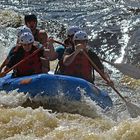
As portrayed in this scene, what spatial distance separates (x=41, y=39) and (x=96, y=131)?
130 inches

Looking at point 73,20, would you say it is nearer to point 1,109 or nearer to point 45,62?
point 45,62

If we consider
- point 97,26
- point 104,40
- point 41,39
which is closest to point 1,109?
point 41,39

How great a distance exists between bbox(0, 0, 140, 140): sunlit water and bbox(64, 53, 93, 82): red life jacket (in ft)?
2.25

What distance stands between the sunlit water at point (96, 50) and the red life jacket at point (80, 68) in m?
0.68

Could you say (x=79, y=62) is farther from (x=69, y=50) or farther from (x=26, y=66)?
(x=26, y=66)

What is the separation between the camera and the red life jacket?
784 centimetres

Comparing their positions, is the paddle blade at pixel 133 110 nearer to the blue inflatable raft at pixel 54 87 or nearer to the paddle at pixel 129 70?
the blue inflatable raft at pixel 54 87

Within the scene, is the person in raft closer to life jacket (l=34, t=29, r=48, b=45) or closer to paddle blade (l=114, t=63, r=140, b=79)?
paddle blade (l=114, t=63, r=140, b=79)

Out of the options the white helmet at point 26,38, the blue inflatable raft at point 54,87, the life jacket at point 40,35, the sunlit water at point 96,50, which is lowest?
the sunlit water at point 96,50

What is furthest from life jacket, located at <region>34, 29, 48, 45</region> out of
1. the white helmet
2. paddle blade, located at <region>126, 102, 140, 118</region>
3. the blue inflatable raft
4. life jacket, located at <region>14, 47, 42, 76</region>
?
paddle blade, located at <region>126, 102, 140, 118</region>

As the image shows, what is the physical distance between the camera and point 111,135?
5.84 meters

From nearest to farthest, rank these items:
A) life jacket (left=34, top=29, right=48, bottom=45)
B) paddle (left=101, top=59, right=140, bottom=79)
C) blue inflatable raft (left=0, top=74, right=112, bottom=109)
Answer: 1. blue inflatable raft (left=0, top=74, right=112, bottom=109)
2. paddle (left=101, top=59, right=140, bottom=79)
3. life jacket (left=34, top=29, right=48, bottom=45)

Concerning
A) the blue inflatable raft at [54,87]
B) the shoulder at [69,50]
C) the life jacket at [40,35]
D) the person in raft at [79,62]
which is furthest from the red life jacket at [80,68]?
the life jacket at [40,35]

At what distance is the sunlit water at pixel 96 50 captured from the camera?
19.8 feet
